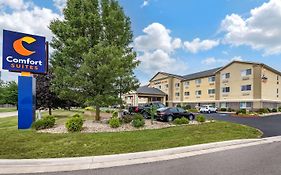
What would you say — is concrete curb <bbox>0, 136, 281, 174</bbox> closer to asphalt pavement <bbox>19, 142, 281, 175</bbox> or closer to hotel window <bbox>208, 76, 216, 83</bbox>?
asphalt pavement <bbox>19, 142, 281, 175</bbox>

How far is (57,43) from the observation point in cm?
1664

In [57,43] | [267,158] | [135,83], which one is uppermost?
[57,43]

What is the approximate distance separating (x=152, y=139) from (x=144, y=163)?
129 inches

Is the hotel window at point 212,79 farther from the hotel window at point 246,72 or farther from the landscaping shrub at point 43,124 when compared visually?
the landscaping shrub at point 43,124

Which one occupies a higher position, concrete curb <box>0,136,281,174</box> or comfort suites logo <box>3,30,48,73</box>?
comfort suites logo <box>3,30,48,73</box>

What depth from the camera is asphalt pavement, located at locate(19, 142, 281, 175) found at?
20.4 ft

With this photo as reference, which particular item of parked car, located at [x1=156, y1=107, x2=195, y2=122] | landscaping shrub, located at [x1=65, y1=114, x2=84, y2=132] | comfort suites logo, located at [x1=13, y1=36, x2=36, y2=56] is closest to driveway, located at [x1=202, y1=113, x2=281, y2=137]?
parked car, located at [x1=156, y1=107, x2=195, y2=122]

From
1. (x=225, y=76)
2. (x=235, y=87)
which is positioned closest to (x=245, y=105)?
(x=235, y=87)

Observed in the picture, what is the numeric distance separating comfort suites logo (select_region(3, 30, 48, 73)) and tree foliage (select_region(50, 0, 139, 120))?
5.17 feet

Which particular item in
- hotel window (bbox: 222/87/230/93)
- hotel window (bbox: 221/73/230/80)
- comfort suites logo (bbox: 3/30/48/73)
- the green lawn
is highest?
hotel window (bbox: 221/73/230/80)

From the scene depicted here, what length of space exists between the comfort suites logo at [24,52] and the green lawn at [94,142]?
4486 mm

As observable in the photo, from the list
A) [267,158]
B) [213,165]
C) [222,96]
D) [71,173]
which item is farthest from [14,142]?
[222,96]

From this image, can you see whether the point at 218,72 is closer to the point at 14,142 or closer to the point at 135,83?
the point at 135,83

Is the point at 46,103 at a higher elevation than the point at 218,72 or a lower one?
lower
